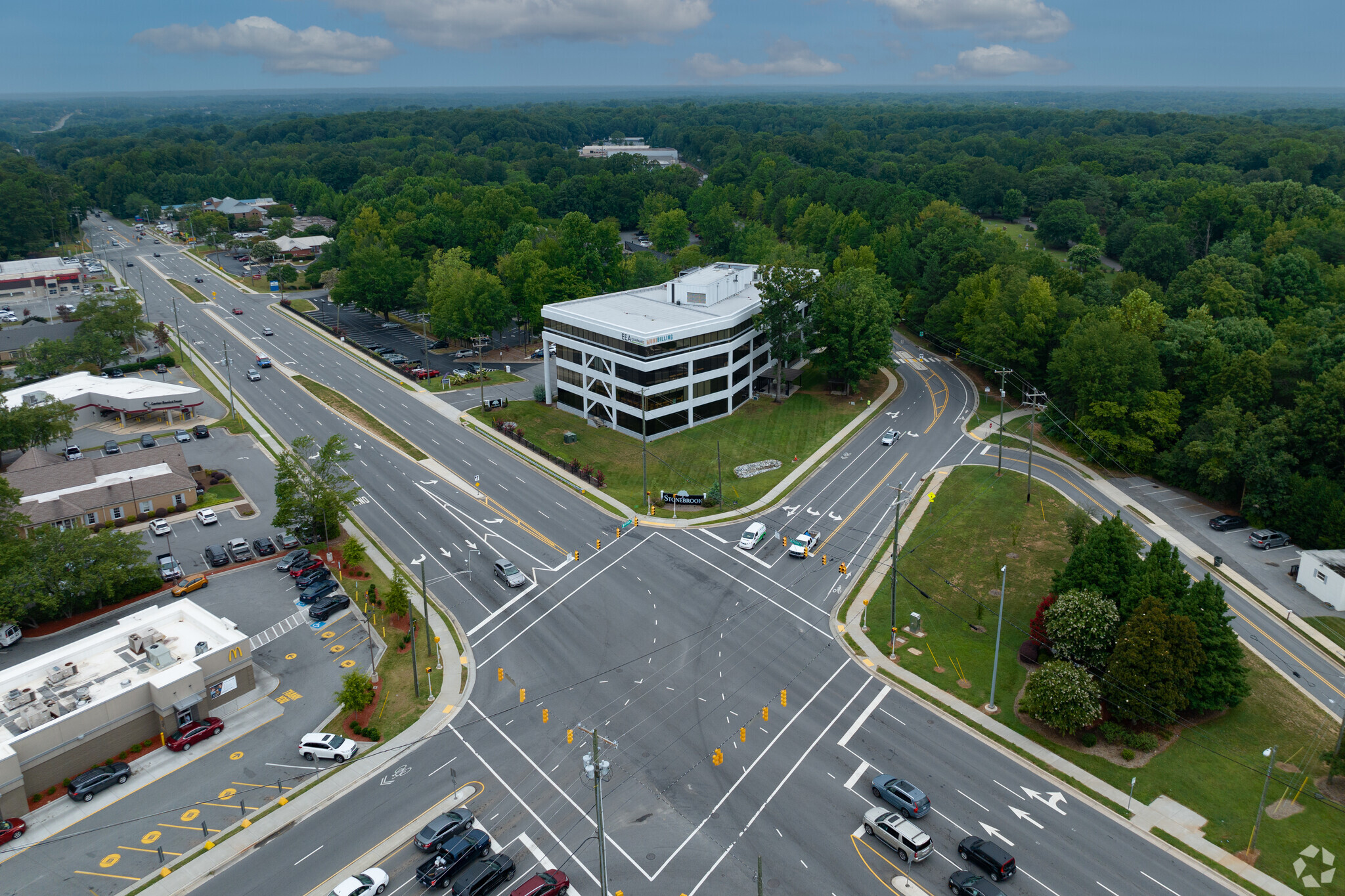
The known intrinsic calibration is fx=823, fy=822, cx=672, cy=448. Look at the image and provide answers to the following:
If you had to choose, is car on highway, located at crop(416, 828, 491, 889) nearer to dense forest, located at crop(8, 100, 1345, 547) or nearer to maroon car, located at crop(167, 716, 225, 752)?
maroon car, located at crop(167, 716, 225, 752)

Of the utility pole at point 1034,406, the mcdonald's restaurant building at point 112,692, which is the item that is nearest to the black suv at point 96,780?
the mcdonald's restaurant building at point 112,692

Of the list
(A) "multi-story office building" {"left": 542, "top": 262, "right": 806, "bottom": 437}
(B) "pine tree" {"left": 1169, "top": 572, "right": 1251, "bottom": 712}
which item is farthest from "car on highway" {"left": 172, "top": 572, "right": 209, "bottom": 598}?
(B) "pine tree" {"left": 1169, "top": 572, "right": 1251, "bottom": 712}

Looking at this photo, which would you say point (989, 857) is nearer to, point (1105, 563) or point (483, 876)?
point (483, 876)

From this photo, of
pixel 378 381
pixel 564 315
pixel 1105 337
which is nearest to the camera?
pixel 1105 337

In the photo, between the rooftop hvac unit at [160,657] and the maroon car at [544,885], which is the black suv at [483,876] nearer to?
the maroon car at [544,885]

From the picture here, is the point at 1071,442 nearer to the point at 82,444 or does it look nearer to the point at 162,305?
the point at 82,444

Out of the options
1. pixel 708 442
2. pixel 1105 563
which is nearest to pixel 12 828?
pixel 1105 563

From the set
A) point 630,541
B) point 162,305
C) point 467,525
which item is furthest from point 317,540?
point 162,305
